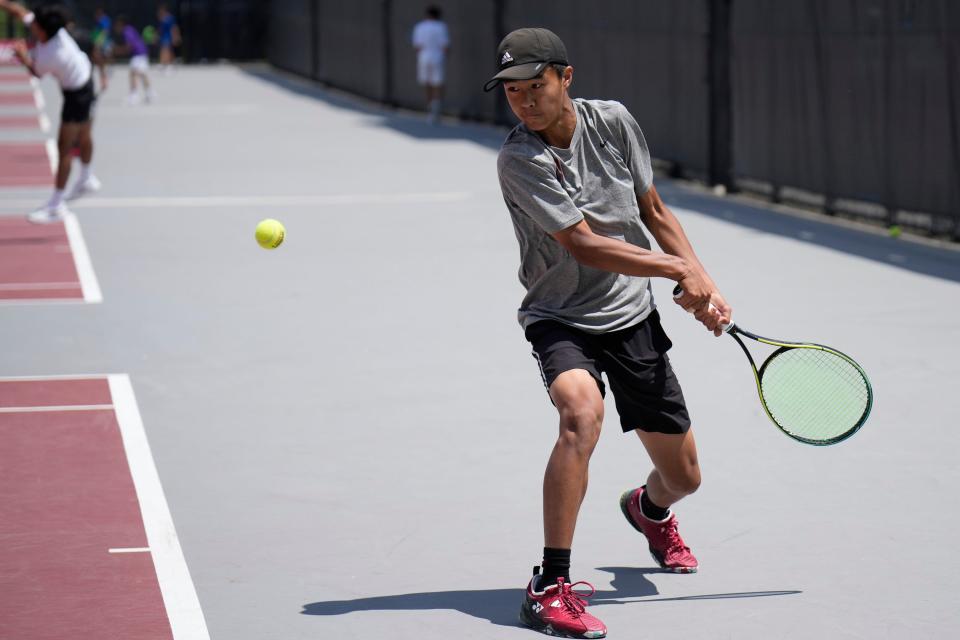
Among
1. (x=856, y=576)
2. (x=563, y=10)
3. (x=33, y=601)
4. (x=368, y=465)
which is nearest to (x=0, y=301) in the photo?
(x=368, y=465)

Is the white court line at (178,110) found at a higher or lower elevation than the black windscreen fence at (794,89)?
lower

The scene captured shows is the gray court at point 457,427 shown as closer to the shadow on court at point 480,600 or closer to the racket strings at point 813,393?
the shadow on court at point 480,600

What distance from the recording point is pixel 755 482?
6.76 metres

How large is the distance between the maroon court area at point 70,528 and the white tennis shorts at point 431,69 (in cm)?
1876

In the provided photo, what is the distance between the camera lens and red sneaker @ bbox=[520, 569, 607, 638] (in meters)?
4.92

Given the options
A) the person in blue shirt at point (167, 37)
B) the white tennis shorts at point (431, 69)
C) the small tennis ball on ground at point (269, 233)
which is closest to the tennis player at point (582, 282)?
the small tennis ball on ground at point (269, 233)

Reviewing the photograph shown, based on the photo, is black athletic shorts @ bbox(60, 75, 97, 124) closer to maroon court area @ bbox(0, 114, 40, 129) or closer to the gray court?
the gray court

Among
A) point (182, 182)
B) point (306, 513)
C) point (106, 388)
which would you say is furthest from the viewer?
point (182, 182)

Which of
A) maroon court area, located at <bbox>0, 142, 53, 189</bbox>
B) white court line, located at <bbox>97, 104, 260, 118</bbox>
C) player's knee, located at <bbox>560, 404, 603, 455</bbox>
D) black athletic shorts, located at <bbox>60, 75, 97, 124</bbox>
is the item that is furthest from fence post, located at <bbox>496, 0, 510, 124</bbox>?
player's knee, located at <bbox>560, 404, 603, 455</bbox>

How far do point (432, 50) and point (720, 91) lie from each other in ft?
34.0

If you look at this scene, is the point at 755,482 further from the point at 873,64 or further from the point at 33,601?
the point at 873,64

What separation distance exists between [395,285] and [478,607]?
6700 millimetres

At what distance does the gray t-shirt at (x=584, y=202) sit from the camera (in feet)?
16.7

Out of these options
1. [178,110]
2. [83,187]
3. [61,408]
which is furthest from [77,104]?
[178,110]
